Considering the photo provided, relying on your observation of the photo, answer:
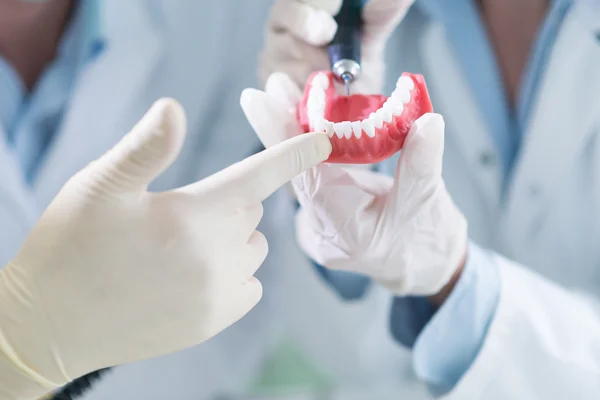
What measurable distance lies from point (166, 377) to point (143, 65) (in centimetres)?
67

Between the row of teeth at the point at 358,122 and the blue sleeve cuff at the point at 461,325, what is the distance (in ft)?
1.11

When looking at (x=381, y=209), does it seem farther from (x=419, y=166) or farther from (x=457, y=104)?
(x=457, y=104)

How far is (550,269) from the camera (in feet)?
3.66

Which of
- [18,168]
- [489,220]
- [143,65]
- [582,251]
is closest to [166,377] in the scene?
[18,168]

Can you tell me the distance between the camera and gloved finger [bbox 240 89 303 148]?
0.69m

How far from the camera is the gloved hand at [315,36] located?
83 cm

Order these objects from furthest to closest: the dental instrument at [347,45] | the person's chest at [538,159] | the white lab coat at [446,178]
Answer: the person's chest at [538,159], the white lab coat at [446,178], the dental instrument at [347,45]

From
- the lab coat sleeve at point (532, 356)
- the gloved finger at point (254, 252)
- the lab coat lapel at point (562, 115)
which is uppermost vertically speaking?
the gloved finger at point (254, 252)

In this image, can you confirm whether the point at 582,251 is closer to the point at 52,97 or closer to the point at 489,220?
the point at 489,220

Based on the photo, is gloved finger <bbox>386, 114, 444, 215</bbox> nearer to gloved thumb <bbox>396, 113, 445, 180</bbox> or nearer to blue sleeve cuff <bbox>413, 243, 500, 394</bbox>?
gloved thumb <bbox>396, 113, 445, 180</bbox>

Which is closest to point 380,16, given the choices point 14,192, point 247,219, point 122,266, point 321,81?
point 321,81

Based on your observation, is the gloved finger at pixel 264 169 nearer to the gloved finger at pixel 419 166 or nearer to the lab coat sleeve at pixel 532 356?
the gloved finger at pixel 419 166

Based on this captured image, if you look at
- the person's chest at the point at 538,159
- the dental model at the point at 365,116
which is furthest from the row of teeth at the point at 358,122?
the person's chest at the point at 538,159

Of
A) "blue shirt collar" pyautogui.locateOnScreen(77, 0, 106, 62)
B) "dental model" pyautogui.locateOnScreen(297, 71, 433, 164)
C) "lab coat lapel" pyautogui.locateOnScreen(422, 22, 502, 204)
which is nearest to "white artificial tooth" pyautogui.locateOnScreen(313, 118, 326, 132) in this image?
"dental model" pyautogui.locateOnScreen(297, 71, 433, 164)
